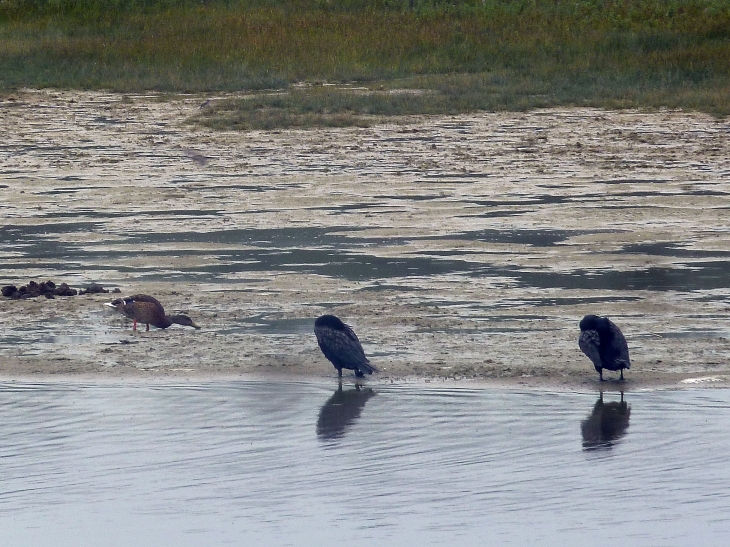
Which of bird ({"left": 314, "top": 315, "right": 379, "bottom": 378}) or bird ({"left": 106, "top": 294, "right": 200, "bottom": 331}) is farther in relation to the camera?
bird ({"left": 106, "top": 294, "right": 200, "bottom": 331})

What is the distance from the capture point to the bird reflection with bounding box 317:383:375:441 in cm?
688

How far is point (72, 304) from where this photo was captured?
9469 mm

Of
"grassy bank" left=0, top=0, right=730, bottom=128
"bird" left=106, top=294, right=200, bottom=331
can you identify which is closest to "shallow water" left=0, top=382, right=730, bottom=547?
"bird" left=106, top=294, right=200, bottom=331

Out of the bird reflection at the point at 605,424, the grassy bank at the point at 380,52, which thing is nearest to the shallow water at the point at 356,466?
the bird reflection at the point at 605,424

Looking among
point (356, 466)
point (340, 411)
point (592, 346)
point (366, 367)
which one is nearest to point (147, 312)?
point (366, 367)

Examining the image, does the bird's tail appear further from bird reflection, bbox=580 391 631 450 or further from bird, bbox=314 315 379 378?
bird reflection, bbox=580 391 631 450

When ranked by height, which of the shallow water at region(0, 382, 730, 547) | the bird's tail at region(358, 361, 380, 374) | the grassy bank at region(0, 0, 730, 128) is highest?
the grassy bank at region(0, 0, 730, 128)

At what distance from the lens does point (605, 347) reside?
24.4 ft

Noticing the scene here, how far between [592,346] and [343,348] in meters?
1.30

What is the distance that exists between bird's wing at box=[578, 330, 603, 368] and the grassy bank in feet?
39.5

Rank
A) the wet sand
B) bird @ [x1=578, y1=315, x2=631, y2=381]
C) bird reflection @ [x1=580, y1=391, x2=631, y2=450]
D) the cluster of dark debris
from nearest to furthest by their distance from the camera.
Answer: bird reflection @ [x1=580, y1=391, x2=631, y2=450]
bird @ [x1=578, y1=315, x2=631, y2=381]
the wet sand
the cluster of dark debris

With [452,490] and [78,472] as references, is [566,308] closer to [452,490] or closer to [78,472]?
[452,490]

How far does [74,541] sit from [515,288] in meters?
4.82

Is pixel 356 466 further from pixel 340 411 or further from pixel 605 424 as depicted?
pixel 605 424
